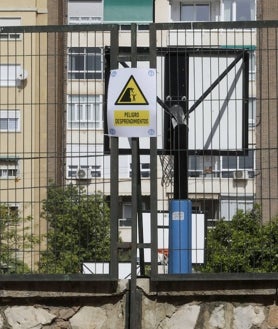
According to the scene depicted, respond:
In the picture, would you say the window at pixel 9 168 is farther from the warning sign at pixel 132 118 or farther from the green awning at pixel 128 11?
the green awning at pixel 128 11

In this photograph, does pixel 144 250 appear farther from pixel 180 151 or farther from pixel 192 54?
pixel 192 54

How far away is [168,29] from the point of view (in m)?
7.52

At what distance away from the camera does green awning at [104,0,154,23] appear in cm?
3714

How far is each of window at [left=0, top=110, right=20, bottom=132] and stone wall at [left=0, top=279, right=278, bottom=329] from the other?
1.36 m

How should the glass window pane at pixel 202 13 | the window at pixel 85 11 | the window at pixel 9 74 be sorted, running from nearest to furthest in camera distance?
the window at pixel 9 74, the window at pixel 85 11, the glass window pane at pixel 202 13

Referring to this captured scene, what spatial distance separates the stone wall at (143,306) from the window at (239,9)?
3283 cm

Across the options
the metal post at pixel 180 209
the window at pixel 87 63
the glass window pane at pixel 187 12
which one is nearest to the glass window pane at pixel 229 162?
the metal post at pixel 180 209

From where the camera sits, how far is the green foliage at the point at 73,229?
736 cm

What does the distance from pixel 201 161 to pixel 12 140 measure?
5.44 feet

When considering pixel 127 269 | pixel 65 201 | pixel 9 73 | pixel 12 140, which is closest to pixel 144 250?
pixel 127 269

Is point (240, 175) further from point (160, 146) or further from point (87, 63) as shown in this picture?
point (87, 63)

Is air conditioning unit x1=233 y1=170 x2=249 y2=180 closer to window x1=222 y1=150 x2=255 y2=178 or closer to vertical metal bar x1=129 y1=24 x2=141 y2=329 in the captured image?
window x1=222 y1=150 x2=255 y2=178

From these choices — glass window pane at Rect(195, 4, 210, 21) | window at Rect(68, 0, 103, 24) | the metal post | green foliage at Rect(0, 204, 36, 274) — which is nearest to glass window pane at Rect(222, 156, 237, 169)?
the metal post

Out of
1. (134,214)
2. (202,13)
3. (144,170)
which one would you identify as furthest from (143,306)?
(202,13)
